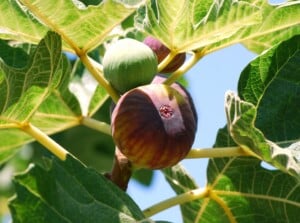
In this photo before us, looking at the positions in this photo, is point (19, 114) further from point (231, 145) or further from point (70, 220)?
point (231, 145)

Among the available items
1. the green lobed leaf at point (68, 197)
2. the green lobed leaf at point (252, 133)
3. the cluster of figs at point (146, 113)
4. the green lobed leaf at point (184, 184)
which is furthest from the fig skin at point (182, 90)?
the green lobed leaf at point (184, 184)

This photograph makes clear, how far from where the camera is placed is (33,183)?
1386mm

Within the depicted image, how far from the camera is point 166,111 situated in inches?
56.7

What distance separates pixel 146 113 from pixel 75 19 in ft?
0.87

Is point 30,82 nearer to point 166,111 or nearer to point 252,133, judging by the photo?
point 166,111

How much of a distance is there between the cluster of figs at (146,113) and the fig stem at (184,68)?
2.2 inches

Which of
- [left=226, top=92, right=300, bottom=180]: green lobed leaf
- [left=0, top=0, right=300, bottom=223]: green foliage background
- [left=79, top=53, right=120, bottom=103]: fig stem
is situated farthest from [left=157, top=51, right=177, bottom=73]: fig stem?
[left=226, top=92, right=300, bottom=180]: green lobed leaf

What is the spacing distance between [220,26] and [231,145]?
1.03ft

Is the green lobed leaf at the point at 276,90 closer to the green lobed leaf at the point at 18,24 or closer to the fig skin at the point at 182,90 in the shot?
the fig skin at the point at 182,90

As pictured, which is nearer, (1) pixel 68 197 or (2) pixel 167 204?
(1) pixel 68 197

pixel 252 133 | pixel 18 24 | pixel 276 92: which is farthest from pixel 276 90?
pixel 18 24

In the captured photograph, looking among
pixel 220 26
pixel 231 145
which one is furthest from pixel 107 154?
pixel 220 26

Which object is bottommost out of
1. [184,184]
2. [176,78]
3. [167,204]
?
[184,184]

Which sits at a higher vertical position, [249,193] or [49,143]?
[49,143]
